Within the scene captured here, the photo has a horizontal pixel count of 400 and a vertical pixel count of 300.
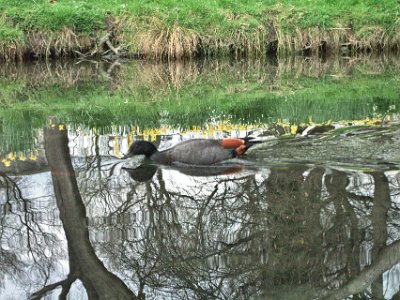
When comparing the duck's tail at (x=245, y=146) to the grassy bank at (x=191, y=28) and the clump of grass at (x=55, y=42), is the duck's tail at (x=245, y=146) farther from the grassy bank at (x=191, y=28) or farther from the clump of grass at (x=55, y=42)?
the clump of grass at (x=55, y=42)

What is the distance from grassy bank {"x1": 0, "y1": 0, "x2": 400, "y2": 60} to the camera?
1527 cm

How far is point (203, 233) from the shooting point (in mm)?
4992

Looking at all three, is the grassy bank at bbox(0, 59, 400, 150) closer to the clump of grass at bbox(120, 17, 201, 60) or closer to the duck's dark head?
the clump of grass at bbox(120, 17, 201, 60)

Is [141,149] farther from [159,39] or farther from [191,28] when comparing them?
[191,28]

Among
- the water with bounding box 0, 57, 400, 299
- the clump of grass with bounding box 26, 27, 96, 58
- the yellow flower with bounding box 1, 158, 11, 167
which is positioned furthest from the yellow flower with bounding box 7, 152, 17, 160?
the clump of grass with bounding box 26, 27, 96, 58

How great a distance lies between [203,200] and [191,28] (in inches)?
401

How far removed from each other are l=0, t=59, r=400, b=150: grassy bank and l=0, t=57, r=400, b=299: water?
0.06 meters

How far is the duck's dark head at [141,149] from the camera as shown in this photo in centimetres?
696

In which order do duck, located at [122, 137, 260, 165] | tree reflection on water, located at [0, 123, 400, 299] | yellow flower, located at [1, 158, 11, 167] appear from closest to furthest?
tree reflection on water, located at [0, 123, 400, 299]
duck, located at [122, 137, 260, 165]
yellow flower, located at [1, 158, 11, 167]

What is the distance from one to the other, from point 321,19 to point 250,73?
11.4ft

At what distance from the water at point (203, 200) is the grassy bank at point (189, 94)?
0.06 metres

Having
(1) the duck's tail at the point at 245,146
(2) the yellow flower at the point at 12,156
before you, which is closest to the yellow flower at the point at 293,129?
(1) the duck's tail at the point at 245,146

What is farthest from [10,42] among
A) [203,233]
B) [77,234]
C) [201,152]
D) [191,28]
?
[203,233]

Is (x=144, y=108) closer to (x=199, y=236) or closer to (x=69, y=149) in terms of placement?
(x=69, y=149)
